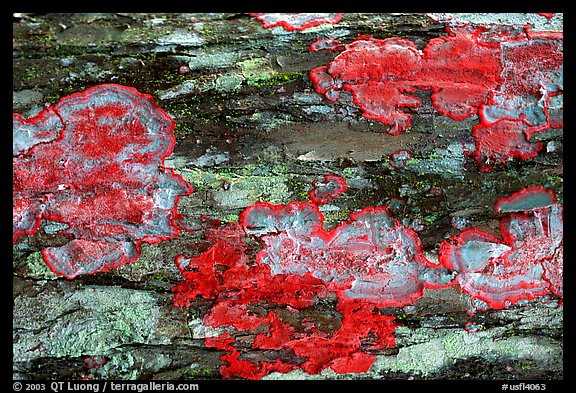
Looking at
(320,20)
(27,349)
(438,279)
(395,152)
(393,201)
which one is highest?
(320,20)

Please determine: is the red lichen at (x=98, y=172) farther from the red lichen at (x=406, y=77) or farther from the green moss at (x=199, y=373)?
the red lichen at (x=406, y=77)

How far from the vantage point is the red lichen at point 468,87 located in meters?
1.76

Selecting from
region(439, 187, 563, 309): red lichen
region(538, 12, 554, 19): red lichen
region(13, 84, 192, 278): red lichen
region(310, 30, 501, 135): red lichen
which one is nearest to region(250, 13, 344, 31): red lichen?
region(310, 30, 501, 135): red lichen

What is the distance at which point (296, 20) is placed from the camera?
1.83m

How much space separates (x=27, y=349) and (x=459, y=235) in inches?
78.3

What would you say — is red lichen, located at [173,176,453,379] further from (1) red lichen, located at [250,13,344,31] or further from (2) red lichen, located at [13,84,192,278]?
(1) red lichen, located at [250,13,344,31]

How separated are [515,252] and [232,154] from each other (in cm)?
131

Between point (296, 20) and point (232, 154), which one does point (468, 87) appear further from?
point (232, 154)

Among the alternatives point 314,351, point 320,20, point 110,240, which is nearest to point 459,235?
point 314,351

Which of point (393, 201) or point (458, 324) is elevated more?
point (393, 201)

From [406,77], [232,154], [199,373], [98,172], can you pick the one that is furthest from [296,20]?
[199,373]

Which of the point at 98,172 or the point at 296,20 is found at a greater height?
the point at 296,20
